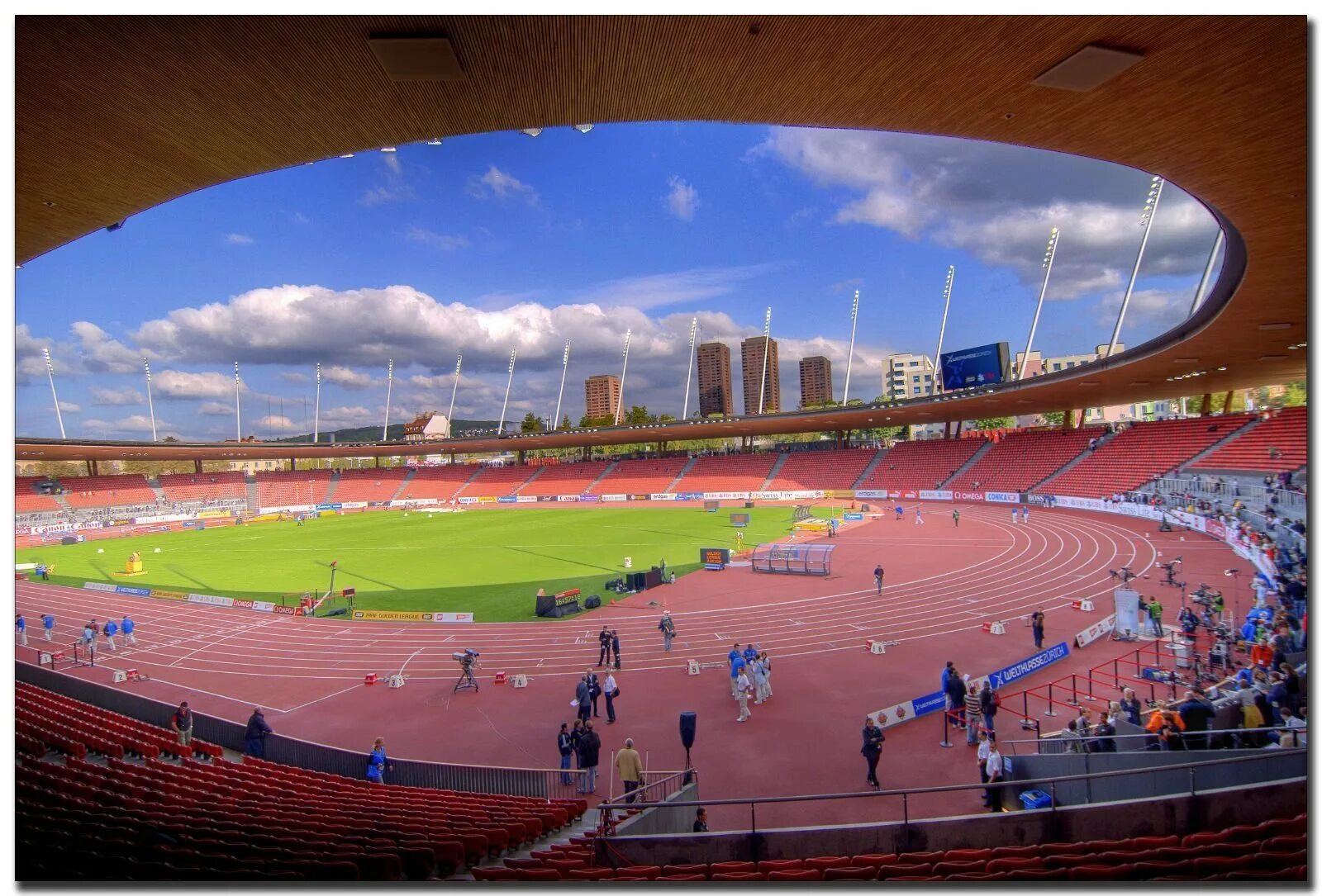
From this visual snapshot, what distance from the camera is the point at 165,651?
20.6 meters

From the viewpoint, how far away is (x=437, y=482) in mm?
85875

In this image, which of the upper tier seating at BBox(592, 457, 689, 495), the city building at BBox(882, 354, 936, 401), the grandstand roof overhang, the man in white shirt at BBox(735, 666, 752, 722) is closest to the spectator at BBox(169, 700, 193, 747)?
the grandstand roof overhang

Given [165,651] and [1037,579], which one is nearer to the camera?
[165,651]

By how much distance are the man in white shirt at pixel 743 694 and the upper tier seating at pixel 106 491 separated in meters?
77.9

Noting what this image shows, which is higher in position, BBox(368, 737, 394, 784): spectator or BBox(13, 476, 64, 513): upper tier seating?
BBox(13, 476, 64, 513): upper tier seating

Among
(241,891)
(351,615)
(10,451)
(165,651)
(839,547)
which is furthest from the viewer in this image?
(839,547)

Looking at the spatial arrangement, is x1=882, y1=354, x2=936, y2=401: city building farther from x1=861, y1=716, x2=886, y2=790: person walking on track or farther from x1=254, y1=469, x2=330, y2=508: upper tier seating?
x1=861, y1=716, x2=886, y2=790: person walking on track

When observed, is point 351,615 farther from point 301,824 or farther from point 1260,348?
point 1260,348

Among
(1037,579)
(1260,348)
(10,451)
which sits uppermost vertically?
(1260,348)

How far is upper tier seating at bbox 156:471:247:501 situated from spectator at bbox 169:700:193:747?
73.1 meters

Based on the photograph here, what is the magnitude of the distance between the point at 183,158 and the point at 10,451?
411 cm

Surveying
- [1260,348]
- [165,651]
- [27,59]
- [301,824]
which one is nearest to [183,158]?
[27,59]

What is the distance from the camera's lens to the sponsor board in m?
17.0

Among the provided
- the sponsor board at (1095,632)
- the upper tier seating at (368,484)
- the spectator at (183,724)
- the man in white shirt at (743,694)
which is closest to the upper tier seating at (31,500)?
the upper tier seating at (368,484)
